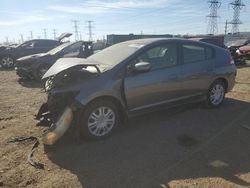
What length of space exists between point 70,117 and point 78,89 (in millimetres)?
471

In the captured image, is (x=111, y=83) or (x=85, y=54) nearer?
(x=111, y=83)

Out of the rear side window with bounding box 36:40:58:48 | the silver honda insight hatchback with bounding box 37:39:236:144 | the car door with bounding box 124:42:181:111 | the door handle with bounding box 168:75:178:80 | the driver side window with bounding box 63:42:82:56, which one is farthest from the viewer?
the rear side window with bounding box 36:40:58:48

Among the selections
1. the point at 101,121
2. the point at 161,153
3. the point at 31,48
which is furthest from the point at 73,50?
the point at 161,153

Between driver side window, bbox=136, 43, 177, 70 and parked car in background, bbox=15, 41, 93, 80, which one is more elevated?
driver side window, bbox=136, 43, 177, 70

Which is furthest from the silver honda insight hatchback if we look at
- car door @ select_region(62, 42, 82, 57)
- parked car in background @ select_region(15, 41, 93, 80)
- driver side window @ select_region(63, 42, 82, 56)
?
driver side window @ select_region(63, 42, 82, 56)

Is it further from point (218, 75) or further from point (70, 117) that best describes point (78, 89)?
point (218, 75)

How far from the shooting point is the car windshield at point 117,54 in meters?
5.75

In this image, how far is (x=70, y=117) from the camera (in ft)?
16.7

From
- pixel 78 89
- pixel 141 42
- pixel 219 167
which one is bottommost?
pixel 219 167

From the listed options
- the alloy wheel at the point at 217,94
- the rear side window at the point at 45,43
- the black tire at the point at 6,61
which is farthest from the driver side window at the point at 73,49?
the alloy wheel at the point at 217,94

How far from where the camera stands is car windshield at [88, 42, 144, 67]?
5750 mm

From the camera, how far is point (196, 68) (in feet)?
22.0

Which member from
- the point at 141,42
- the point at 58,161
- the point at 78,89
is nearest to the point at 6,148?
the point at 58,161

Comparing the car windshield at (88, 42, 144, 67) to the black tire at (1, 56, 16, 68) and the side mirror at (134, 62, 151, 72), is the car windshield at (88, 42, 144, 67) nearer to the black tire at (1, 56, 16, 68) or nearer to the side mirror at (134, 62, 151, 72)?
the side mirror at (134, 62, 151, 72)
